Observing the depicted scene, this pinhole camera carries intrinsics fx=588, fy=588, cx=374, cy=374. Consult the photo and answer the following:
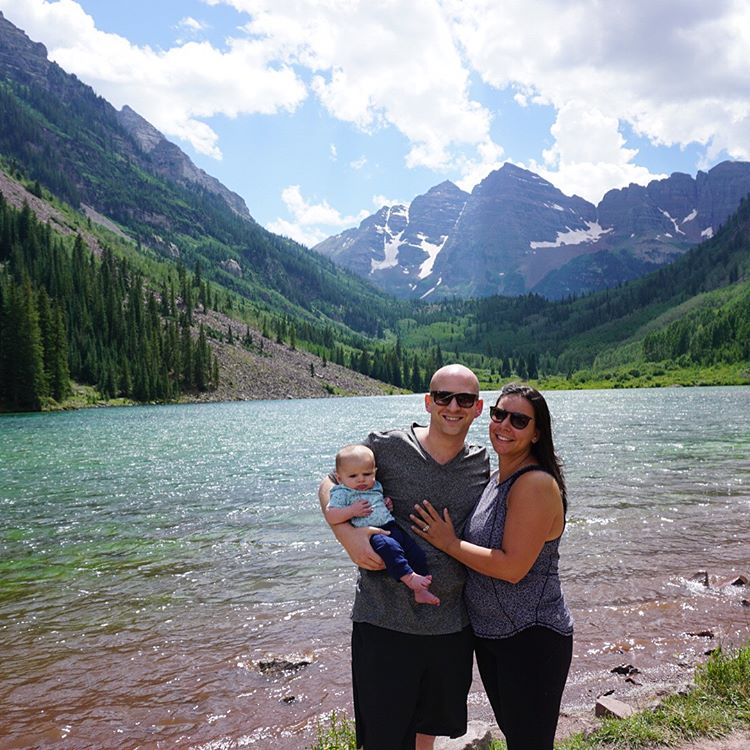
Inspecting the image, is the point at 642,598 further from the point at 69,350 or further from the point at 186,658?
the point at 69,350

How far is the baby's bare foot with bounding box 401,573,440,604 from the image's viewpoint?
5098 millimetres

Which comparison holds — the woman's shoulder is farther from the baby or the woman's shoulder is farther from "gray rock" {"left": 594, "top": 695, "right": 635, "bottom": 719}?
"gray rock" {"left": 594, "top": 695, "right": 635, "bottom": 719}

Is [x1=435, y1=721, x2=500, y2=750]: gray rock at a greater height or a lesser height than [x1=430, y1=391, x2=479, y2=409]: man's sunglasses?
lesser

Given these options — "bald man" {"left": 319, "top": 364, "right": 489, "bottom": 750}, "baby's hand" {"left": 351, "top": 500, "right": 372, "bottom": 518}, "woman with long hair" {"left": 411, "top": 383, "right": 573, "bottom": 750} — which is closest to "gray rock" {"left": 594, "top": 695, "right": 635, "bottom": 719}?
"woman with long hair" {"left": 411, "top": 383, "right": 573, "bottom": 750}

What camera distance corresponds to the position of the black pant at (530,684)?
5.16m

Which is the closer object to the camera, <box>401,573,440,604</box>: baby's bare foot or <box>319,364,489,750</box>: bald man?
<box>401,573,440,604</box>: baby's bare foot

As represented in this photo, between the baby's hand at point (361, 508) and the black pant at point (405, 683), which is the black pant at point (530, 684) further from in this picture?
the baby's hand at point (361, 508)

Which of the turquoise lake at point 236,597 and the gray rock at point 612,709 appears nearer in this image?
the gray rock at point 612,709

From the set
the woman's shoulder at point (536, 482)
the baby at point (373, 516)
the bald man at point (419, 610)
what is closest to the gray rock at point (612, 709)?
the bald man at point (419, 610)

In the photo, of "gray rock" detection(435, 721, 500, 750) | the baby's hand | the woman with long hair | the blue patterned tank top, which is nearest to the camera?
the woman with long hair

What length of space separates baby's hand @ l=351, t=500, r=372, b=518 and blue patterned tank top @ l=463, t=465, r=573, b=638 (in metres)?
0.96

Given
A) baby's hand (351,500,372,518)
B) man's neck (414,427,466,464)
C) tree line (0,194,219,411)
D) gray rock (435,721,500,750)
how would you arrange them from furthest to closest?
tree line (0,194,219,411) → gray rock (435,721,500,750) → man's neck (414,427,466,464) → baby's hand (351,500,372,518)

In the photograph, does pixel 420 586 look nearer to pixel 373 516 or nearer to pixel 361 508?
pixel 373 516

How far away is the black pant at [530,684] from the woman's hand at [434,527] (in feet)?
3.30
